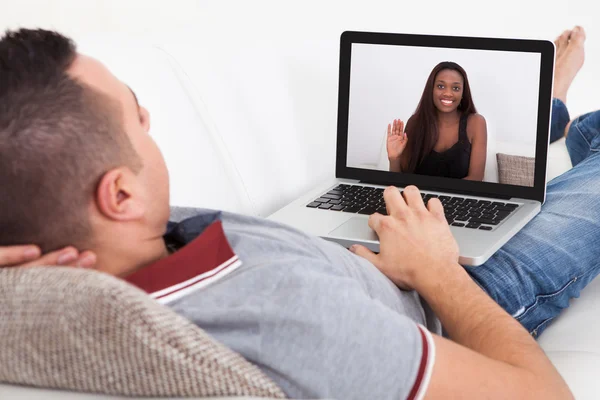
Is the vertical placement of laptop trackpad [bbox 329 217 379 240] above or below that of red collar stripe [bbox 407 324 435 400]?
below

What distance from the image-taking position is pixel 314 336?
2.94ft

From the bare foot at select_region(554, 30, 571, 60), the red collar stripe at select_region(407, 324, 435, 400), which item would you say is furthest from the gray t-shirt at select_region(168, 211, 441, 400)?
the bare foot at select_region(554, 30, 571, 60)

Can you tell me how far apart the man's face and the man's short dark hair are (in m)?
0.02

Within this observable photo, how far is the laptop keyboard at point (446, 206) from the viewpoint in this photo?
5.16 feet

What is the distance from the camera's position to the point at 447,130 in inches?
66.2

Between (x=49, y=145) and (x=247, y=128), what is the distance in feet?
3.04

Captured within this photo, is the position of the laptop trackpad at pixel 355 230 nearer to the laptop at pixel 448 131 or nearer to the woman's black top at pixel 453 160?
the laptop at pixel 448 131

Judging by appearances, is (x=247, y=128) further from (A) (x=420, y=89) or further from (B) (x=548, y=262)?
(B) (x=548, y=262)

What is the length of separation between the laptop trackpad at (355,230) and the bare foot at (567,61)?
1048mm

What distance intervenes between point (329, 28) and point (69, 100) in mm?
2516

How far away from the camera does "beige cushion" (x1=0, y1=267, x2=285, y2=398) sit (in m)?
0.77

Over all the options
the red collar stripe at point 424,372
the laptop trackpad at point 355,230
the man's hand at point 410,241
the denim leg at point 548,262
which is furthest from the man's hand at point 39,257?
the denim leg at point 548,262

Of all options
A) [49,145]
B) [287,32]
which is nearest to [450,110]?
[49,145]

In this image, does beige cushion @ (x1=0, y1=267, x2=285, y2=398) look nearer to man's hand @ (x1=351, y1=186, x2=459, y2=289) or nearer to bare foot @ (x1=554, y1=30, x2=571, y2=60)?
man's hand @ (x1=351, y1=186, x2=459, y2=289)
